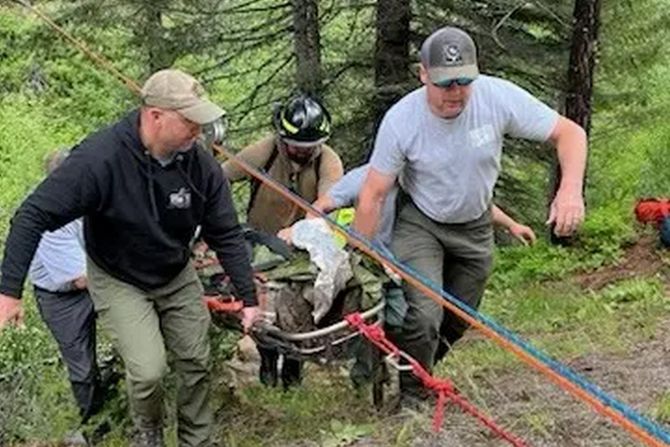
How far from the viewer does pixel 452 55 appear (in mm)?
5480

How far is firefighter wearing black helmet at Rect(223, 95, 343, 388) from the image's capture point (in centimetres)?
701

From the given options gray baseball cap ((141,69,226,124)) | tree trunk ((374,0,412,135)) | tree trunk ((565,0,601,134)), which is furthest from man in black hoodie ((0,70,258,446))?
tree trunk ((565,0,601,134))

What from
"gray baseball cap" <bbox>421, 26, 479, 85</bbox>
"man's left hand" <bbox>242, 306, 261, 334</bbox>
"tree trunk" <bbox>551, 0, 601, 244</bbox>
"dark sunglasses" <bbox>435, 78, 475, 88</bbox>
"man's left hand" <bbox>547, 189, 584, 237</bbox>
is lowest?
"tree trunk" <bbox>551, 0, 601, 244</bbox>

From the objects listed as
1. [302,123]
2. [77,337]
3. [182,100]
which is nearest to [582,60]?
[302,123]

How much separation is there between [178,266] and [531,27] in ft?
32.4

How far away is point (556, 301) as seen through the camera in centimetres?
1095

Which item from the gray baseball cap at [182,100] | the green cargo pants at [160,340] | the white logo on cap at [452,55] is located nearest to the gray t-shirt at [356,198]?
the white logo on cap at [452,55]

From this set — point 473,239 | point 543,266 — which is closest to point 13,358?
point 473,239

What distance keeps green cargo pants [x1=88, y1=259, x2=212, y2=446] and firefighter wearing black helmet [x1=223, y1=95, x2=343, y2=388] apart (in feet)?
3.28

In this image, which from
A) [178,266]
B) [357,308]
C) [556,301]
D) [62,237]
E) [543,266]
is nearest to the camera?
[178,266]

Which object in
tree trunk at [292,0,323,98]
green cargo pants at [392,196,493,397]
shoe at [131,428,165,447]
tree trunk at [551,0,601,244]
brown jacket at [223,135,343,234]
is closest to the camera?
shoe at [131,428,165,447]

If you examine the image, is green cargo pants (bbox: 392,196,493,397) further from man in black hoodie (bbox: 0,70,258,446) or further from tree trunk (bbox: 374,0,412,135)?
tree trunk (bbox: 374,0,412,135)

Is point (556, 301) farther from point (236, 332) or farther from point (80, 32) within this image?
point (80, 32)

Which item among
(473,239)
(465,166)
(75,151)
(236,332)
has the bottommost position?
(236,332)
